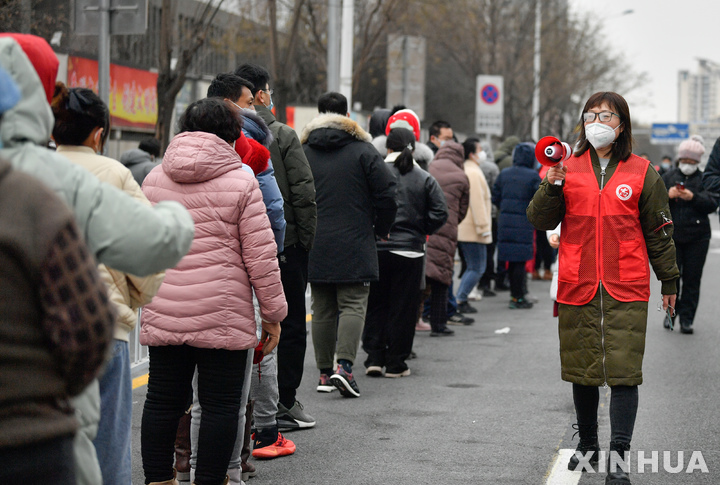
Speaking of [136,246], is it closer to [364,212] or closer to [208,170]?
[208,170]

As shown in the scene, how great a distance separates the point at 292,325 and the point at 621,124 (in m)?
2.23

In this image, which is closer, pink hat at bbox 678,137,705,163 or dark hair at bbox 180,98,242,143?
dark hair at bbox 180,98,242,143

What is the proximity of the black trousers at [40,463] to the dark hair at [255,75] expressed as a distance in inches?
137

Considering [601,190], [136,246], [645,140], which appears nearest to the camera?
[136,246]

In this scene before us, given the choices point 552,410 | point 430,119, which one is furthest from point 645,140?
point 552,410

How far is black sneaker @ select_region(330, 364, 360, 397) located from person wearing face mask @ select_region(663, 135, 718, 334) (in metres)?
4.17

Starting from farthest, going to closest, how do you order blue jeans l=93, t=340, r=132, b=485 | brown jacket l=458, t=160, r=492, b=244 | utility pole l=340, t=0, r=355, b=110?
1. utility pole l=340, t=0, r=355, b=110
2. brown jacket l=458, t=160, r=492, b=244
3. blue jeans l=93, t=340, r=132, b=485

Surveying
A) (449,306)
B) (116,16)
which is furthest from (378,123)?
(449,306)

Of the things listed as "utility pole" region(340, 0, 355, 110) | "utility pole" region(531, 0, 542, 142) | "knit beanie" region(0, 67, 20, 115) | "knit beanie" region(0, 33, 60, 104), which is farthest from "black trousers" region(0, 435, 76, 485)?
"utility pole" region(531, 0, 542, 142)

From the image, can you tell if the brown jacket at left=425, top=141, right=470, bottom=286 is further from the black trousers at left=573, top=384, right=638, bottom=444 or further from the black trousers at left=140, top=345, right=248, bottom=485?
the black trousers at left=140, top=345, right=248, bottom=485

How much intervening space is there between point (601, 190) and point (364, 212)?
2253mm

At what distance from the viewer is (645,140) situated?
97.1m

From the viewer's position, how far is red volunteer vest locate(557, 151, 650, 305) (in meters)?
4.68

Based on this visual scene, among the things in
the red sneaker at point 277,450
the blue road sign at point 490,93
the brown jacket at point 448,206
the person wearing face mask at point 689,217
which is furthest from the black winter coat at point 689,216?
the blue road sign at point 490,93
